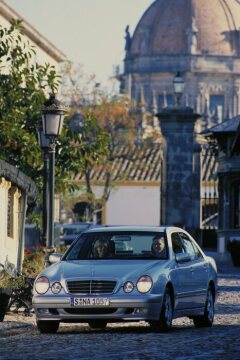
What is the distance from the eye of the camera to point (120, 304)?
19.5 meters

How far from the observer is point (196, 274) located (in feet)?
70.4

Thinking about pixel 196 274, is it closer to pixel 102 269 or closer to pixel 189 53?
pixel 102 269

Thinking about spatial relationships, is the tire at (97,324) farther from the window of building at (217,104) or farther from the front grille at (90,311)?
the window of building at (217,104)

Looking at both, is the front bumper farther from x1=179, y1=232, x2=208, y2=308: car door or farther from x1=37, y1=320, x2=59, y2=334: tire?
x1=179, y1=232, x2=208, y2=308: car door

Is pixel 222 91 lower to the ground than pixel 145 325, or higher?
higher

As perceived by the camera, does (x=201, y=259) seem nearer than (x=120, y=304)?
No

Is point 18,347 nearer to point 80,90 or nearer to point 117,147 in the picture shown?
point 117,147

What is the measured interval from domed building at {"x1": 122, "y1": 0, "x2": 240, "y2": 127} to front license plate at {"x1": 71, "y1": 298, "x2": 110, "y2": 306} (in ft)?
472

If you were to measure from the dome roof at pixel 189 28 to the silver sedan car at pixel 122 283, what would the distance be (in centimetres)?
14531

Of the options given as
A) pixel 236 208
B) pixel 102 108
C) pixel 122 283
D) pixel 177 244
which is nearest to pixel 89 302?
pixel 122 283

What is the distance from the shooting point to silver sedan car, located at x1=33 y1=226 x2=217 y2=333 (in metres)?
19.6

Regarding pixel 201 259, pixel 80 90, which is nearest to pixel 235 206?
pixel 201 259

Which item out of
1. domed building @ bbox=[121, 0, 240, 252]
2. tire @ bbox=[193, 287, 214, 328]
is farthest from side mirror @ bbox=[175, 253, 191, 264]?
domed building @ bbox=[121, 0, 240, 252]

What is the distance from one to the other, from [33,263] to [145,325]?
832 cm
